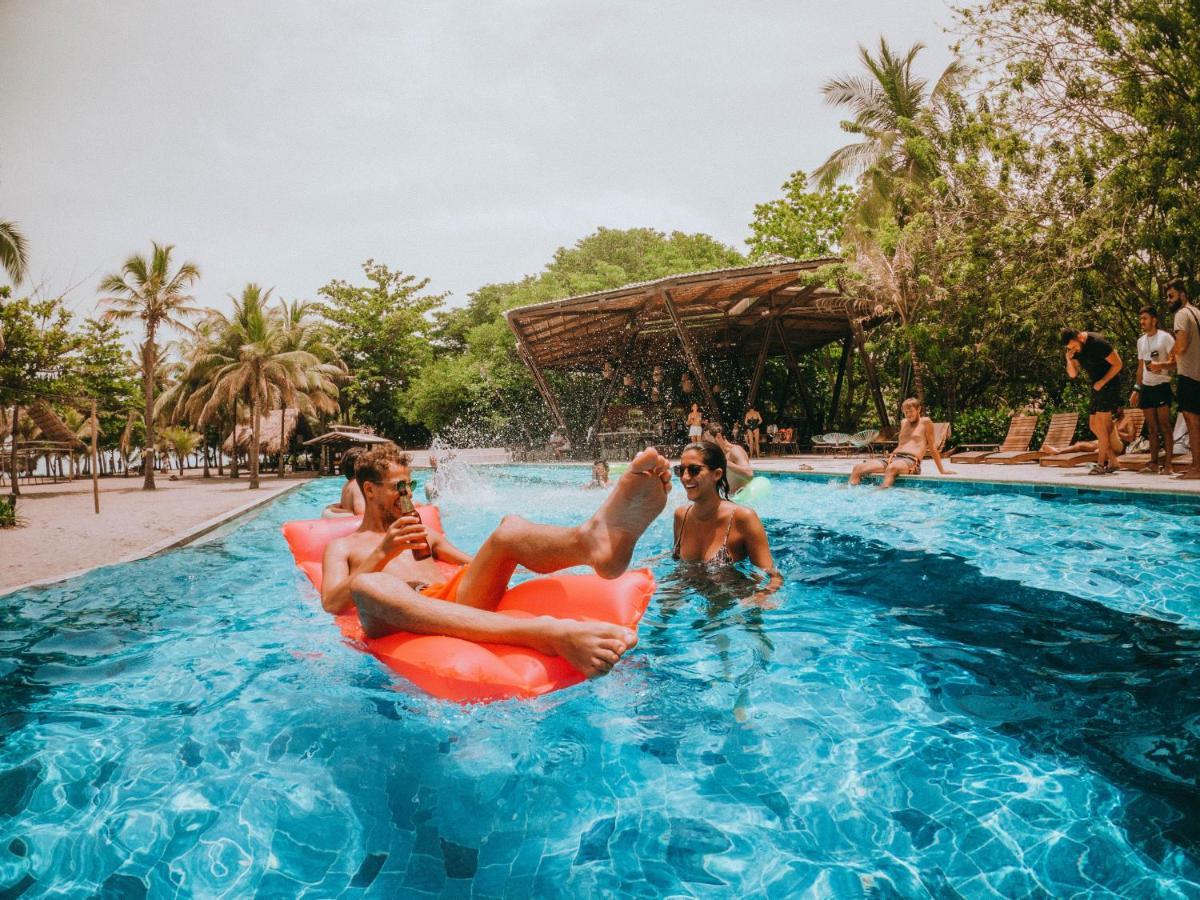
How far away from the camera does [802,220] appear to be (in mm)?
24719

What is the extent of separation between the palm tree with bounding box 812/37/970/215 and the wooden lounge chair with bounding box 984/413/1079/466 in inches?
399

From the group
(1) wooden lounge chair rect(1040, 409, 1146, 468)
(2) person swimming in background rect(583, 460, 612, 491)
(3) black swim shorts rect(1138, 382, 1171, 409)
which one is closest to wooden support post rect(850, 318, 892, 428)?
(1) wooden lounge chair rect(1040, 409, 1146, 468)

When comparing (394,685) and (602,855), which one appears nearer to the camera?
(602,855)

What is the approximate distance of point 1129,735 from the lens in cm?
238

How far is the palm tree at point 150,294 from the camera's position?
20297 millimetres

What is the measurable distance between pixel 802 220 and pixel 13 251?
22632 mm

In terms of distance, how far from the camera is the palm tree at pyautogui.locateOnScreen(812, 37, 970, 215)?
20000 mm

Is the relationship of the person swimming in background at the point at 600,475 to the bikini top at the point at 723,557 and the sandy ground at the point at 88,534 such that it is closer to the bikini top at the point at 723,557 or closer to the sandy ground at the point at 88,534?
the sandy ground at the point at 88,534

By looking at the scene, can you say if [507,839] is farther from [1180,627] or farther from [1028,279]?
[1028,279]

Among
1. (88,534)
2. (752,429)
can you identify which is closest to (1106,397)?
(752,429)

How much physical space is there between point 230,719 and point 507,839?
155 centimetres

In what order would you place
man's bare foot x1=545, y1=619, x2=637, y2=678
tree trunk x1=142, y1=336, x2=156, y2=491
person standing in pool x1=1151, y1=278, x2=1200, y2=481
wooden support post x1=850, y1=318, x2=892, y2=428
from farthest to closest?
tree trunk x1=142, y1=336, x2=156, y2=491 → wooden support post x1=850, y1=318, x2=892, y2=428 → person standing in pool x1=1151, y1=278, x2=1200, y2=481 → man's bare foot x1=545, y1=619, x2=637, y2=678

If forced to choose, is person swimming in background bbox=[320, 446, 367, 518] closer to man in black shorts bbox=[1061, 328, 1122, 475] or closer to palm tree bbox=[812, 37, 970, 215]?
man in black shorts bbox=[1061, 328, 1122, 475]

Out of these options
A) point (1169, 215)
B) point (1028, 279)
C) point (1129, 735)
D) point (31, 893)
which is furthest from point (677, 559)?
point (1028, 279)
